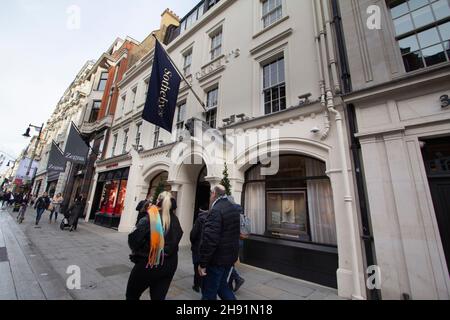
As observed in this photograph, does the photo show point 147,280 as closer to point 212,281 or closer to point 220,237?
point 212,281

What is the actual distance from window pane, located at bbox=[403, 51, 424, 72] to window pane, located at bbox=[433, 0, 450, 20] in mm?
906

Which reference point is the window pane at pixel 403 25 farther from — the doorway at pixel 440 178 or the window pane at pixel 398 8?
the doorway at pixel 440 178

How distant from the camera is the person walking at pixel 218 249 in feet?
8.88

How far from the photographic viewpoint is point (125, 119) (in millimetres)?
14484

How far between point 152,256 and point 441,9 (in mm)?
7817

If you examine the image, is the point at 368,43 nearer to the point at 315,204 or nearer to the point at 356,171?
the point at 356,171

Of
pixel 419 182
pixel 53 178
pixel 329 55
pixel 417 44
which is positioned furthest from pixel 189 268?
pixel 53 178

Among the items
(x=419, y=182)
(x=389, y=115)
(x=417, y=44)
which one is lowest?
(x=419, y=182)

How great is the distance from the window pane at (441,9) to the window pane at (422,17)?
10 centimetres

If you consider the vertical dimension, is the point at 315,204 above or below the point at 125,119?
below

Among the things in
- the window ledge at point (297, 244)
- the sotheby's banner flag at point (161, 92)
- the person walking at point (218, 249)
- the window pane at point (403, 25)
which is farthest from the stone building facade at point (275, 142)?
the person walking at point (218, 249)

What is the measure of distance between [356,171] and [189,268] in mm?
5074

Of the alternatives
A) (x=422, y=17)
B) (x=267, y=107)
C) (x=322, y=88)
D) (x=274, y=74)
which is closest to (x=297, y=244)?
(x=322, y=88)

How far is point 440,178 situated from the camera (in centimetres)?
386
